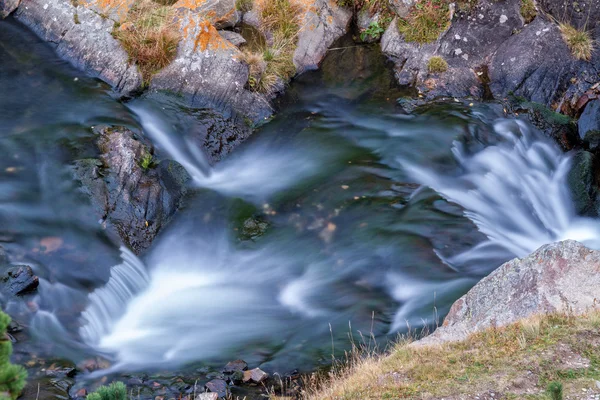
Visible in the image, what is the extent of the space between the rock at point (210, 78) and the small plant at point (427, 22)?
356cm

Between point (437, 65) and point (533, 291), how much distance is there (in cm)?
684

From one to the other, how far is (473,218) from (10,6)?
32.6 feet

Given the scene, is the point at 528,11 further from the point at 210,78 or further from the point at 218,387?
the point at 218,387

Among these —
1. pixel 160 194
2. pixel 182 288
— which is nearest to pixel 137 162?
pixel 160 194

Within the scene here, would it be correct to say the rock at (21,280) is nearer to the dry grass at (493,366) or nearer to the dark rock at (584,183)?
the dry grass at (493,366)

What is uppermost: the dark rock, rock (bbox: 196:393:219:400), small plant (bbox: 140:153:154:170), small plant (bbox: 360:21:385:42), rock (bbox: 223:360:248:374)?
small plant (bbox: 360:21:385:42)

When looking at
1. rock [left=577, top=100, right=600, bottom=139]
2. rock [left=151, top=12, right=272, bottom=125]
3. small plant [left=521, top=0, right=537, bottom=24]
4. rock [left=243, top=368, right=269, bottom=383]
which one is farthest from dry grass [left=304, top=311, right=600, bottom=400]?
small plant [left=521, top=0, right=537, bottom=24]

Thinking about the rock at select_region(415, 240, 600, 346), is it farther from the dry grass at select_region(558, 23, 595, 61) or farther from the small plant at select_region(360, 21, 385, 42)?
the small plant at select_region(360, 21, 385, 42)

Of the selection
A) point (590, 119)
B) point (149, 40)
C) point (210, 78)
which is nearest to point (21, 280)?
point (210, 78)

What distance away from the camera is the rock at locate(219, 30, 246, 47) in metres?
11.9

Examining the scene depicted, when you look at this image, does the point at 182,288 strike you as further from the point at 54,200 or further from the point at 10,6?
the point at 10,6

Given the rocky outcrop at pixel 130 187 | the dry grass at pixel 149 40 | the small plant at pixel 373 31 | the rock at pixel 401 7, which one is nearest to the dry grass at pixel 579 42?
the rock at pixel 401 7

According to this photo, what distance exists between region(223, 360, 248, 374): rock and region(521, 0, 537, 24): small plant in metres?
9.30

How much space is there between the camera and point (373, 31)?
1313 cm
